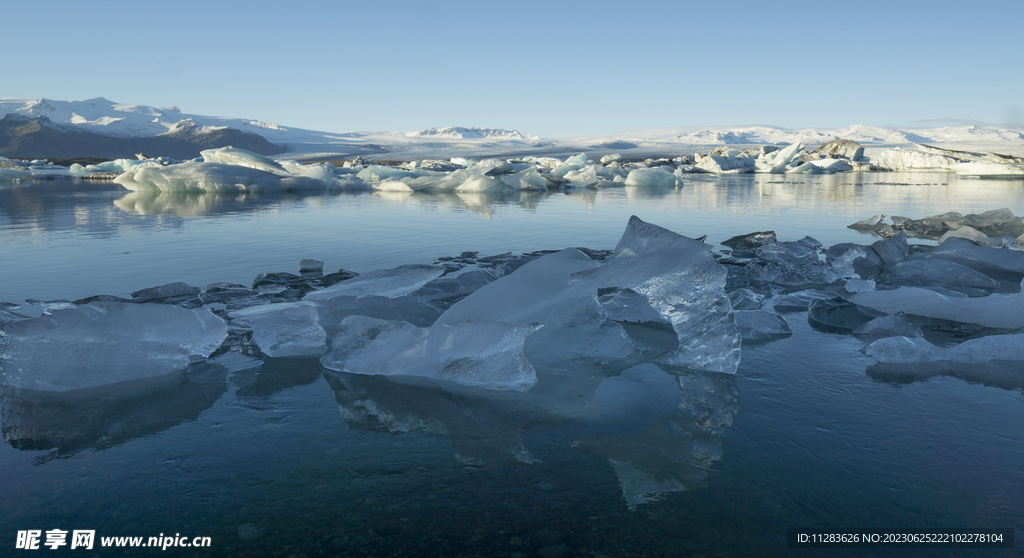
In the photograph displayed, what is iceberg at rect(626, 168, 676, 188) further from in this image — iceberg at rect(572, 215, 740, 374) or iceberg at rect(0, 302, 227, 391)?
iceberg at rect(0, 302, 227, 391)

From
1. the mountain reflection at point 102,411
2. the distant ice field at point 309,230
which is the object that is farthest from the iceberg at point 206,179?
the mountain reflection at point 102,411

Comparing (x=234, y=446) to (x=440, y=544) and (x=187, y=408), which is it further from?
(x=440, y=544)

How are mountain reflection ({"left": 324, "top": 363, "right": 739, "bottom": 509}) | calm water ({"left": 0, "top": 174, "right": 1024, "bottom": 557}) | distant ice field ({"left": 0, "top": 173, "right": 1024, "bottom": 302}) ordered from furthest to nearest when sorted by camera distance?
distant ice field ({"left": 0, "top": 173, "right": 1024, "bottom": 302}) → mountain reflection ({"left": 324, "top": 363, "right": 739, "bottom": 509}) → calm water ({"left": 0, "top": 174, "right": 1024, "bottom": 557})

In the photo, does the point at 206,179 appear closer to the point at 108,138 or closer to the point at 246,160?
the point at 246,160

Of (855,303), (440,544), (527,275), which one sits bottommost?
(440,544)

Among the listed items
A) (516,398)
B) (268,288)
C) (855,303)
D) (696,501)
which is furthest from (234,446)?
(855,303)

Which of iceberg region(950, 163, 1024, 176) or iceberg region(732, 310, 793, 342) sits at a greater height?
iceberg region(950, 163, 1024, 176)

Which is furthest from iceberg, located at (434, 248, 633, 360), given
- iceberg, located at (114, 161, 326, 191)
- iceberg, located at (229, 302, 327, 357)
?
iceberg, located at (114, 161, 326, 191)

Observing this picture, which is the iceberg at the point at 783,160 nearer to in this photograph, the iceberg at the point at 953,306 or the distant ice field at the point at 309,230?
the distant ice field at the point at 309,230
